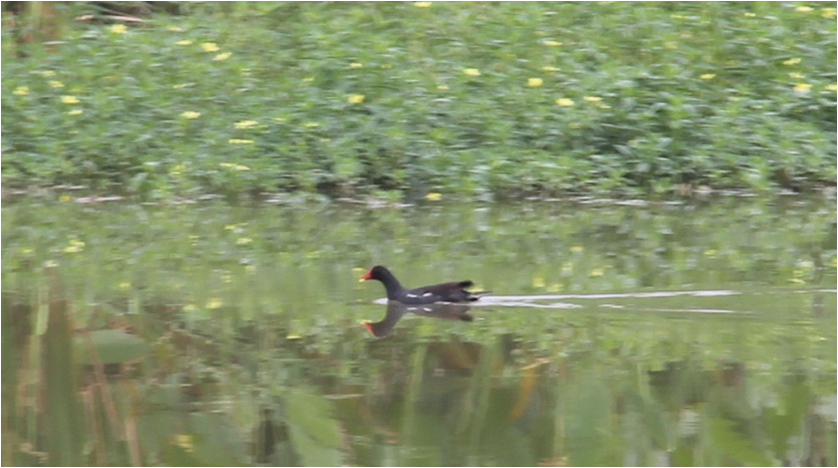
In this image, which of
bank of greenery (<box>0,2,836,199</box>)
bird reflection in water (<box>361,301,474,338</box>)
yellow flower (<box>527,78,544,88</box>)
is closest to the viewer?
bird reflection in water (<box>361,301,474,338</box>)

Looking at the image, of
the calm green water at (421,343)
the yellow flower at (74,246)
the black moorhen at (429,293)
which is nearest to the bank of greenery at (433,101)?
the calm green water at (421,343)

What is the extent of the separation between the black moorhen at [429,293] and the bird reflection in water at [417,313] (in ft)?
0.12

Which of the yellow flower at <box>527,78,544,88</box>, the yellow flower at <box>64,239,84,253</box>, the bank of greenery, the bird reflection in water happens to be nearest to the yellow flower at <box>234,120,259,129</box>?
the bank of greenery

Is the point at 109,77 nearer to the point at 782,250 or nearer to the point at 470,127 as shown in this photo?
the point at 470,127

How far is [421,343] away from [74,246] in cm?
397

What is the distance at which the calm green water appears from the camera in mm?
5793

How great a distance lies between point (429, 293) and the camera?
860 centimetres

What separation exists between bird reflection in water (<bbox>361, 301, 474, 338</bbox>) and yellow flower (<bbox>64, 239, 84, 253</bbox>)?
9.44ft

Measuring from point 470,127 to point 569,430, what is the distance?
7.91m

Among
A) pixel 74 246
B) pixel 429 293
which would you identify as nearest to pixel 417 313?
pixel 429 293

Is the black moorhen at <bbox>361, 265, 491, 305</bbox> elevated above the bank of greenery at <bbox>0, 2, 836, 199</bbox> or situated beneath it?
elevated above

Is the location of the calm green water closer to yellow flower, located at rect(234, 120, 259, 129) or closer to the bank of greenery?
the bank of greenery

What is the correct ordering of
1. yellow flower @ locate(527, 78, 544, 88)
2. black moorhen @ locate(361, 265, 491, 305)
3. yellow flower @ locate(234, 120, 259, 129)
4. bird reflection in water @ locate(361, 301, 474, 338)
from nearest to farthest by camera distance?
1. bird reflection in water @ locate(361, 301, 474, 338)
2. black moorhen @ locate(361, 265, 491, 305)
3. yellow flower @ locate(234, 120, 259, 129)
4. yellow flower @ locate(527, 78, 544, 88)

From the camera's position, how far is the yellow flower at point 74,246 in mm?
10391
